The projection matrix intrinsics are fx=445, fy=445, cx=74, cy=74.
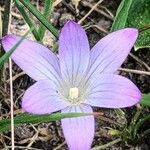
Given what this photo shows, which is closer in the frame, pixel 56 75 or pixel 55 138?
pixel 56 75

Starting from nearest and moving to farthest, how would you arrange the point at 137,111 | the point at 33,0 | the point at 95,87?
the point at 95,87
the point at 137,111
the point at 33,0

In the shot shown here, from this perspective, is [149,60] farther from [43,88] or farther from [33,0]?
[43,88]

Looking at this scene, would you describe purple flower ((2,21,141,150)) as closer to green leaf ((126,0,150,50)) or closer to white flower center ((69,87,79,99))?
white flower center ((69,87,79,99))

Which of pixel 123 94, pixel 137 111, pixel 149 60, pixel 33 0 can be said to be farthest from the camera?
pixel 33 0

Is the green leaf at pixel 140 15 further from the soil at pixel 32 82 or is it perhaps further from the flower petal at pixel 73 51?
the flower petal at pixel 73 51

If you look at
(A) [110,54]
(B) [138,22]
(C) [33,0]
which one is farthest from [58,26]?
(A) [110,54]

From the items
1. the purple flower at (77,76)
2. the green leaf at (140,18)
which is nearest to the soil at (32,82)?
the green leaf at (140,18)

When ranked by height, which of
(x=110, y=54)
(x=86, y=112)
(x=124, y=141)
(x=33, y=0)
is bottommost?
(x=124, y=141)
